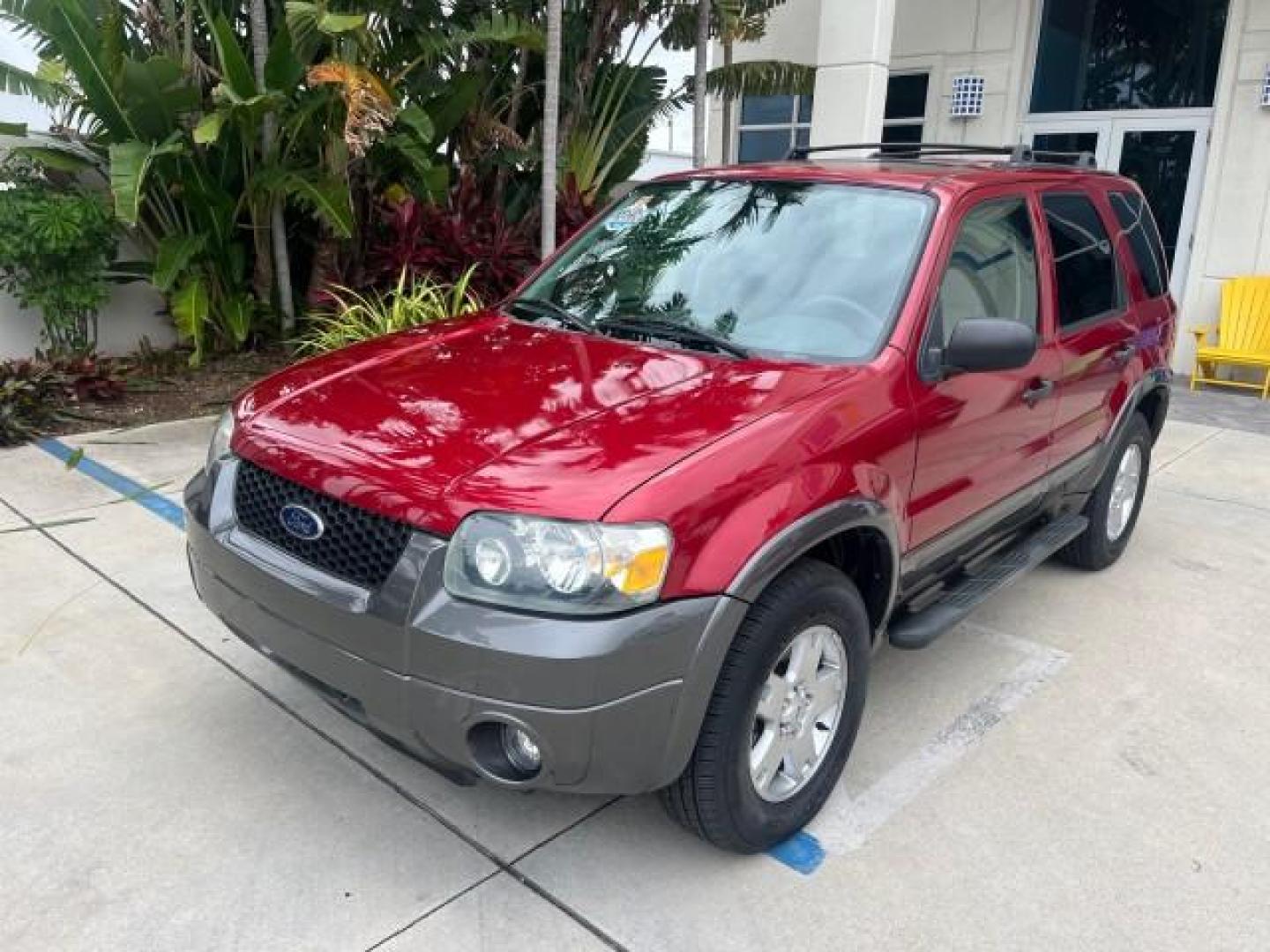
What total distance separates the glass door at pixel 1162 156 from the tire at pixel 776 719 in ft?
30.9

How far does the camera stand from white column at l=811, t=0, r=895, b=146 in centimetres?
913

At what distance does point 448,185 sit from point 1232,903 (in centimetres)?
752

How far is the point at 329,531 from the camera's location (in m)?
2.57

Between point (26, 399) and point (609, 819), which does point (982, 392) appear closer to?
point (609, 819)

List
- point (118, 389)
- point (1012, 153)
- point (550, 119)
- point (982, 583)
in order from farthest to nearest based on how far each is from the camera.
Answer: point (550, 119), point (118, 389), point (1012, 153), point (982, 583)

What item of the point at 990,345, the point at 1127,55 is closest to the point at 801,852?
the point at 990,345

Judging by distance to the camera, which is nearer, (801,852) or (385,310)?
(801,852)

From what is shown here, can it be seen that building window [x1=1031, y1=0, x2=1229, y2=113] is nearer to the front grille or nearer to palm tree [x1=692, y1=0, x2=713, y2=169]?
palm tree [x1=692, y1=0, x2=713, y2=169]

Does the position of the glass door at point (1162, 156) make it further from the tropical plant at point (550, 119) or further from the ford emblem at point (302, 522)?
the ford emblem at point (302, 522)

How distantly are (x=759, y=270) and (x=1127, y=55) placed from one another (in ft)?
31.0

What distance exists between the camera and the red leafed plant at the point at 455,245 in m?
8.36

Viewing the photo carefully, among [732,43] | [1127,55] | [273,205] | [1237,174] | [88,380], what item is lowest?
[88,380]

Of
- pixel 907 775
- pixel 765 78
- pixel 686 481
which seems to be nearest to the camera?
pixel 686 481

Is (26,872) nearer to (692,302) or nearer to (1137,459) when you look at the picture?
(692,302)
